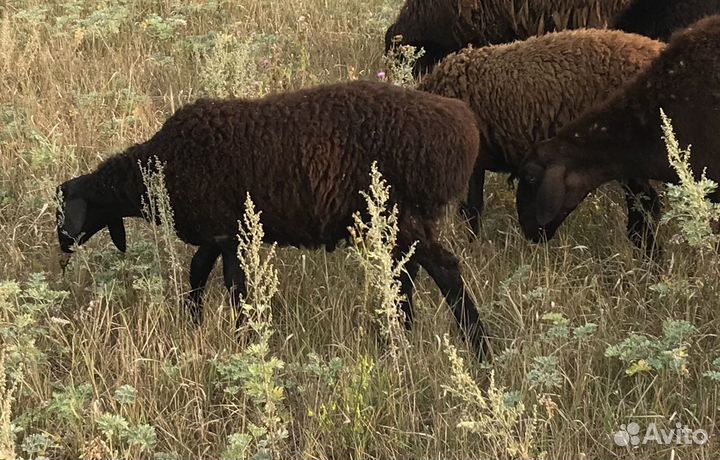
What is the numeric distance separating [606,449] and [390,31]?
417 centimetres

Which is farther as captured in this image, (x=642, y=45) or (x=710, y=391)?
(x=642, y=45)

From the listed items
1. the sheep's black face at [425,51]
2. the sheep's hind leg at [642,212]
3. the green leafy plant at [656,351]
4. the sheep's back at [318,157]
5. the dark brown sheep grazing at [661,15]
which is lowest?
the sheep's hind leg at [642,212]

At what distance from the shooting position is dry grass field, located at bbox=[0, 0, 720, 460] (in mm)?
3318

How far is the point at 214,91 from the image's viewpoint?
6004 millimetres

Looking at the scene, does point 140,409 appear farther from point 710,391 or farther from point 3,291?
point 710,391

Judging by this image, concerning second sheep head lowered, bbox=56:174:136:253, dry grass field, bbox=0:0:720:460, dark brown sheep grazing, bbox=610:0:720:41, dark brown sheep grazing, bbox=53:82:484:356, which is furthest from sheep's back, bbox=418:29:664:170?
second sheep head lowered, bbox=56:174:136:253

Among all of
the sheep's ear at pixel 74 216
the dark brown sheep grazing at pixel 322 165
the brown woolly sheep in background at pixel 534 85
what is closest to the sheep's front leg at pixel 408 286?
the dark brown sheep grazing at pixel 322 165

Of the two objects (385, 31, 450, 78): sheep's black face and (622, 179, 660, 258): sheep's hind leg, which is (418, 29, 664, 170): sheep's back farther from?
(385, 31, 450, 78): sheep's black face

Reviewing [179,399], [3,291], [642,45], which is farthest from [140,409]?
[642,45]

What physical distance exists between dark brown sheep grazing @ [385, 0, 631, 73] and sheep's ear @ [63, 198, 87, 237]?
296 cm

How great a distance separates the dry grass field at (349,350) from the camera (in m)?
3.32

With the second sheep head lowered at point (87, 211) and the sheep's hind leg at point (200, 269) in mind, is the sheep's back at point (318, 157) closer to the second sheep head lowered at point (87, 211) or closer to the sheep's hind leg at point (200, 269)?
the sheep's hind leg at point (200, 269)

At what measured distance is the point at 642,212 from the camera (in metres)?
4.89

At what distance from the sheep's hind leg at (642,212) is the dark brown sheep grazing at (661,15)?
50.6 inches
